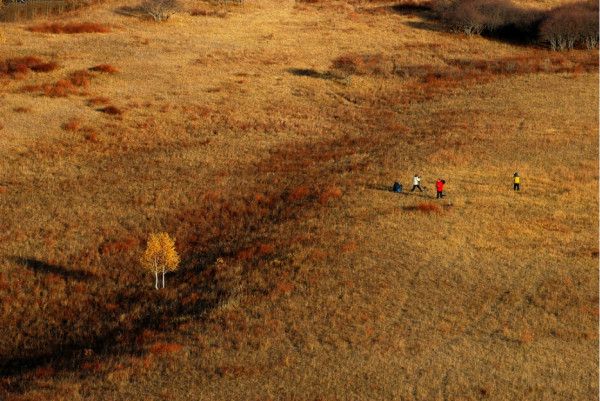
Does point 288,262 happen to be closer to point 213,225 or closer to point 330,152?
point 213,225

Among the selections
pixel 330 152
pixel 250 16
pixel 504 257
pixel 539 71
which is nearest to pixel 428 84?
pixel 539 71

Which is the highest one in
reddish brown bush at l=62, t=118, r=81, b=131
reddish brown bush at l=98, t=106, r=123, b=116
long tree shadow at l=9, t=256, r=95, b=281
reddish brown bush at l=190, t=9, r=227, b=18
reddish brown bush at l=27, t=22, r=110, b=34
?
reddish brown bush at l=190, t=9, r=227, b=18

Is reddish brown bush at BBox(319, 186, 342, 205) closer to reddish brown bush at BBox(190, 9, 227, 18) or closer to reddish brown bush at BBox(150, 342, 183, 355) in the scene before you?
reddish brown bush at BBox(150, 342, 183, 355)

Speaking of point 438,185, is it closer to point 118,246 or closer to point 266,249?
point 266,249

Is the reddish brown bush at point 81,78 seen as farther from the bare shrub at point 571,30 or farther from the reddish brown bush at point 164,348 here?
the bare shrub at point 571,30

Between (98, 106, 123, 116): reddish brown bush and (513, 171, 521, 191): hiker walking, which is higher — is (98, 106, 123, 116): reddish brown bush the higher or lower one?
the lower one

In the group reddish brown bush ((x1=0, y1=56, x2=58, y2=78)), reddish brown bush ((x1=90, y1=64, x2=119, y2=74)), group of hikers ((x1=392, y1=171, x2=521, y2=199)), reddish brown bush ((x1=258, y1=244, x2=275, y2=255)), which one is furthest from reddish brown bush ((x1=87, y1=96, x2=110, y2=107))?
reddish brown bush ((x1=258, y1=244, x2=275, y2=255))
